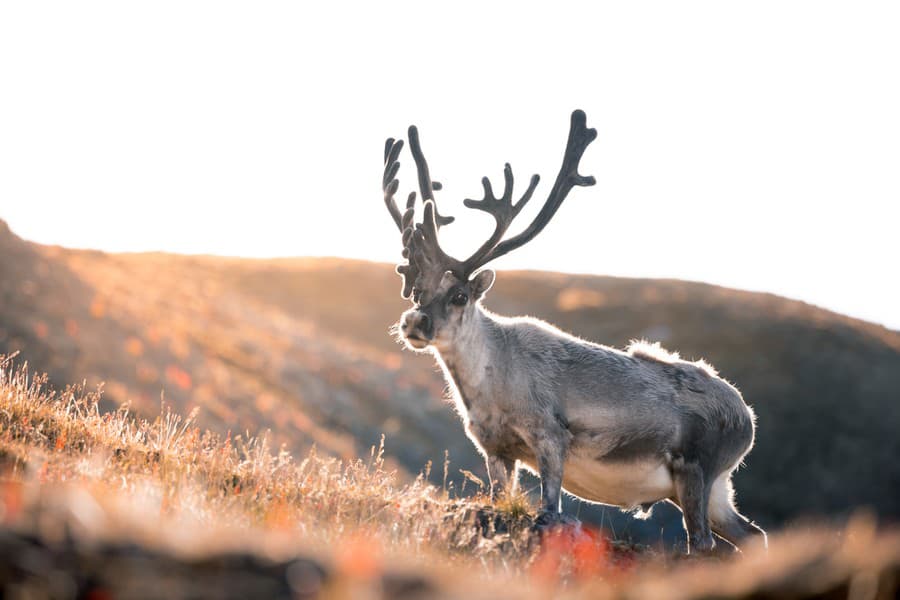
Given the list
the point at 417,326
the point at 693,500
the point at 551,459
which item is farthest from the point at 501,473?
the point at 693,500

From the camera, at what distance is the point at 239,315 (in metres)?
50.2

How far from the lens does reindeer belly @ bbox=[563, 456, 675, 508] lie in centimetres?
1087

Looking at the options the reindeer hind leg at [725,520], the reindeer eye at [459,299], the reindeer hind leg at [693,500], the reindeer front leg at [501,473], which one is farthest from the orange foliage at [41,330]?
the reindeer hind leg at [693,500]

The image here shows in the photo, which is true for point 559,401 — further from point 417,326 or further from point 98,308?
point 98,308

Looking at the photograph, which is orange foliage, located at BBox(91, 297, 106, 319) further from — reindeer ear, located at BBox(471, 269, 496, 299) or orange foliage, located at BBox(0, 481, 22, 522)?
orange foliage, located at BBox(0, 481, 22, 522)

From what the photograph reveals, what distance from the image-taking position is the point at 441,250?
11070 millimetres

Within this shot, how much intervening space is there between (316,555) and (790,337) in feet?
158

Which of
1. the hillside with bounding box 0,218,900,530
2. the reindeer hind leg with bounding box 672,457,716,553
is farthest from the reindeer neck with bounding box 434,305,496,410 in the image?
the hillside with bounding box 0,218,900,530

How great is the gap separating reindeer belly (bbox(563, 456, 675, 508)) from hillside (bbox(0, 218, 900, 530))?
21.3 metres

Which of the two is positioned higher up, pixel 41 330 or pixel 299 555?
pixel 299 555

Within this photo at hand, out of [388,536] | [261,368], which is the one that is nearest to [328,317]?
[261,368]

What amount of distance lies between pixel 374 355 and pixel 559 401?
131ft

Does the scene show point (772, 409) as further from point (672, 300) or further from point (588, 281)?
point (588, 281)

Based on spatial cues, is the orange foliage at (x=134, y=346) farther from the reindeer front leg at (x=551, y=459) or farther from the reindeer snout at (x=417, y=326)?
the reindeer front leg at (x=551, y=459)
